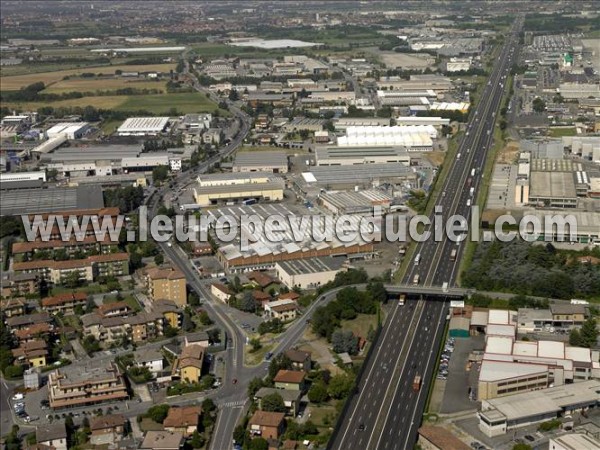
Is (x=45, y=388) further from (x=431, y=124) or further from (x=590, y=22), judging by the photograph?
(x=590, y=22)

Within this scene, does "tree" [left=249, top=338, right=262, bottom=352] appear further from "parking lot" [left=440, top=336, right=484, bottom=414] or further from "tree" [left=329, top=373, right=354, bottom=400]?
"parking lot" [left=440, top=336, right=484, bottom=414]

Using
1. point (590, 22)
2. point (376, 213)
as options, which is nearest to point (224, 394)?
point (376, 213)

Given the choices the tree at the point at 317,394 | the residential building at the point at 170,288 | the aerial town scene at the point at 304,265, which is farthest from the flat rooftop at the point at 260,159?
the tree at the point at 317,394

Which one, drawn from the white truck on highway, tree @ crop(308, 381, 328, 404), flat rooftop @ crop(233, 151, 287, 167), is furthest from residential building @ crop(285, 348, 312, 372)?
flat rooftop @ crop(233, 151, 287, 167)

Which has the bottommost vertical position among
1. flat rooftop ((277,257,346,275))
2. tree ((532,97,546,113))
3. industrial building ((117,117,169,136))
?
industrial building ((117,117,169,136))

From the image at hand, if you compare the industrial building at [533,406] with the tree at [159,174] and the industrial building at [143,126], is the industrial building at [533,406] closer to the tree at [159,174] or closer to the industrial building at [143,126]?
the tree at [159,174]

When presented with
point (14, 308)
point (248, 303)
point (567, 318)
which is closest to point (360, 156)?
point (248, 303)
